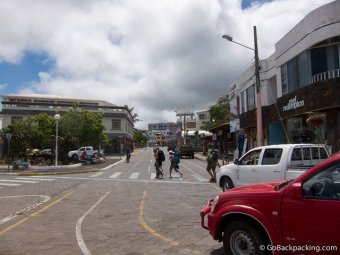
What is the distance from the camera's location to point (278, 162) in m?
12.0

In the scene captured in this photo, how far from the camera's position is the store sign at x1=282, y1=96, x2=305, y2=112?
22.6 metres

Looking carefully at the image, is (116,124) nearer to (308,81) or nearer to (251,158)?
(308,81)

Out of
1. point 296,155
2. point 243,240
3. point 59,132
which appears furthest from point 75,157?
point 243,240

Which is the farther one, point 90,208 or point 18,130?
point 18,130

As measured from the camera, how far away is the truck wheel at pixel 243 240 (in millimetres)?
5434

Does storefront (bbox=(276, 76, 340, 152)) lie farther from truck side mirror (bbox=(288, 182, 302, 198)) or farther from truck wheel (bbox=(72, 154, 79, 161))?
truck wheel (bbox=(72, 154, 79, 161))

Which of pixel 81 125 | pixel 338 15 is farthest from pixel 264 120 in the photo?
pixel 81 125

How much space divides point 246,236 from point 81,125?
4264cm

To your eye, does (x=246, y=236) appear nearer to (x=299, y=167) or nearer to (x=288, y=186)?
(x=288, y=186)

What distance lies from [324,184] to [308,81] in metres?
19.2

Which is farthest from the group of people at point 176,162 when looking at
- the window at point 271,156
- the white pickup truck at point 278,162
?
the window at point 271,156

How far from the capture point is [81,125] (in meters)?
46.8

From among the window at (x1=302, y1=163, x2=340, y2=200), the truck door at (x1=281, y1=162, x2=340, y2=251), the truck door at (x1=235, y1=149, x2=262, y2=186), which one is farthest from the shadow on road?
the truck door at (x1=235, y1=149, x2=262, y2=186)

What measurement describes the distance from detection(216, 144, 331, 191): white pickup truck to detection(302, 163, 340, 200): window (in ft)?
21.5
